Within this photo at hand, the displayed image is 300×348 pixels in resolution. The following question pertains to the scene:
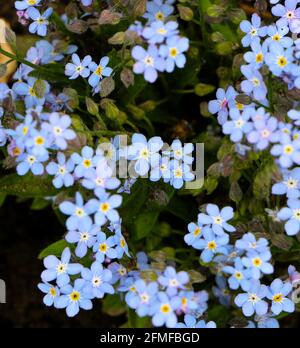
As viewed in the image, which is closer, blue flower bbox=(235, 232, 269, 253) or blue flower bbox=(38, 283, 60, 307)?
blue flower bbox=(235, 232, 269, 253)

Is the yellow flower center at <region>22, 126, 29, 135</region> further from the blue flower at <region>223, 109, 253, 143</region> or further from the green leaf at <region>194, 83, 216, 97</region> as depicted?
the green leaf at <region>194, 83, 216, 97</region>

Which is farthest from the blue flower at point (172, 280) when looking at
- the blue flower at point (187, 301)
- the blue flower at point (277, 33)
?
the blue flower at point (277, 33)

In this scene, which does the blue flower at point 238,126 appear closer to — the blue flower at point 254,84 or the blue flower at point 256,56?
the blue flower at point 254,84

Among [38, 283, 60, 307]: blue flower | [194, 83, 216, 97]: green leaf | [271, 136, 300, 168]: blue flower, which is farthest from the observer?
[194, 83, 216, 97]: green leaf

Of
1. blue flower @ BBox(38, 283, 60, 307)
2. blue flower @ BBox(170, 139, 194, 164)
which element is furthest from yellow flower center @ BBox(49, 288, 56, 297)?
blue flower @ BBox(170, 139, 194, 164)

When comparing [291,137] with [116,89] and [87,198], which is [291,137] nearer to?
[87,198]

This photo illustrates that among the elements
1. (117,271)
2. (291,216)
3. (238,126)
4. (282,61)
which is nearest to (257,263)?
(291,216)

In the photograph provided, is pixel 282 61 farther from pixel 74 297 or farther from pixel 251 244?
pixel 74 297
